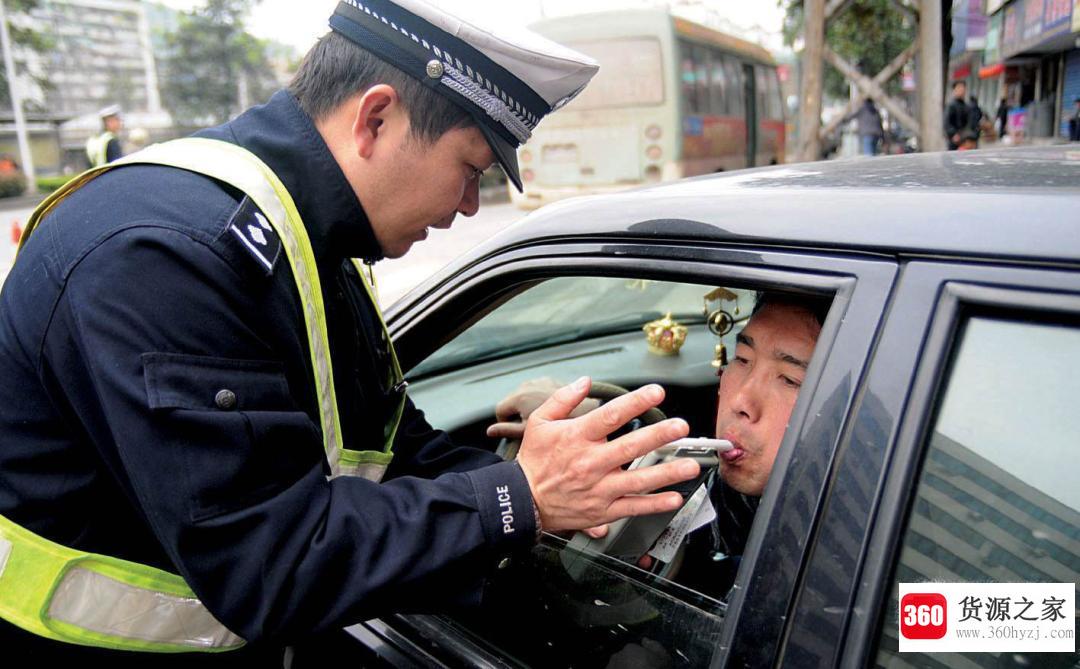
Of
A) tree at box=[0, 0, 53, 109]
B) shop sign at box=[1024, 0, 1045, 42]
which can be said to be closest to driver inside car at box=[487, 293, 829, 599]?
shop sign at box=[1024, 0, 1045, 42]

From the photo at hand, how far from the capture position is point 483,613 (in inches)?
54.4

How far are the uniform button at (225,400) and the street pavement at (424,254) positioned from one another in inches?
159

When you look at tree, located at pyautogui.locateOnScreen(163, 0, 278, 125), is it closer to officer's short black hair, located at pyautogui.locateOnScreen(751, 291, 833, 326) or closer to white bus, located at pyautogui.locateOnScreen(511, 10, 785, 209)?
white bus, located at pyautogui.locateOnScreen(511, 10, 785, 209)

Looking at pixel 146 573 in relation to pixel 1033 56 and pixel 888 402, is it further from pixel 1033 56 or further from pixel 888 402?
pixel 1033 56

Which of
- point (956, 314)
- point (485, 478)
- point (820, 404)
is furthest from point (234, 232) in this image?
point (956, 314)

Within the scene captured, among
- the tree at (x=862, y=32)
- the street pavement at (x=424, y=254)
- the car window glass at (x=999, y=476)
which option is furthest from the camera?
the tree at (x=862, y=32)

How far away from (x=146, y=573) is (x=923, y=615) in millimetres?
984

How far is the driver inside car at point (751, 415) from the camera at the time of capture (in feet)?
4.45

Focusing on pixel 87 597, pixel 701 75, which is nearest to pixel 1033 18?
pixel 701 75

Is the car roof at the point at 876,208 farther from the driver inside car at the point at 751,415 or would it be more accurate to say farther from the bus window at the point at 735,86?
the bus window at the point at 735,86

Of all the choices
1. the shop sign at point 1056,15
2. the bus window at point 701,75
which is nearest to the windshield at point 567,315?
the bus window at point 701,75

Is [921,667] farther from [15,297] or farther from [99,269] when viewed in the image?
[15,297]

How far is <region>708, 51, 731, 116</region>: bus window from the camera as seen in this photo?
10844 millimetres

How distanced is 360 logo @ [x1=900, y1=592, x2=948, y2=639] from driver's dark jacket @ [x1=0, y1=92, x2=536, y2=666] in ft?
1.57
